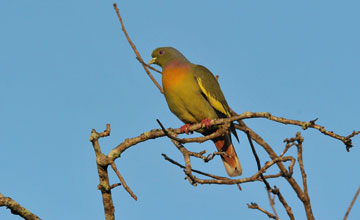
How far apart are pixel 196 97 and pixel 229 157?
42.3 inches

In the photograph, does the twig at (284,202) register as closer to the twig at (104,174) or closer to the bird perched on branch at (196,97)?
the twig at (104,174)

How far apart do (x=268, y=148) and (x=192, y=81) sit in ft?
4.86

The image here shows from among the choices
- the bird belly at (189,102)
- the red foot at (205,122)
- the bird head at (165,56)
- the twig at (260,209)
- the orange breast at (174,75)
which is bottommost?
the twig at (260,209)

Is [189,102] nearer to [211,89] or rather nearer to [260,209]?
[211,89]

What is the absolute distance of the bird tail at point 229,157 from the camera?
21.1ft

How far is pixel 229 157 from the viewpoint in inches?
255

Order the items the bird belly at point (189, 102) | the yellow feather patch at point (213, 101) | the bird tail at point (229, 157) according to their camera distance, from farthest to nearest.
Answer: the bird tail at point (229, 157)
the yellow feather patch at point (213, 101)
the bird belly at point (189, 102)

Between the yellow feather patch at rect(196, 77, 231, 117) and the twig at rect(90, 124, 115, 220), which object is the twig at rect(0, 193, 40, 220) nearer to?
the twig at rect(90, 124, 115, 220)

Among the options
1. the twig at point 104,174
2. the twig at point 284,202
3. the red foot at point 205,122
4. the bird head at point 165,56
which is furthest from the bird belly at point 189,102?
the twig at point 284,202

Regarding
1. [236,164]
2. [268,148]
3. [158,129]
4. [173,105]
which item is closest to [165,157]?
[158,129]

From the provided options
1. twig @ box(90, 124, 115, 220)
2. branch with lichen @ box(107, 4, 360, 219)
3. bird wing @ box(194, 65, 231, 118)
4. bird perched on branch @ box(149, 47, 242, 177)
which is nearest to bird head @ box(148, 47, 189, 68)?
bird perched on branch @ box(149, 47, 242, 177)

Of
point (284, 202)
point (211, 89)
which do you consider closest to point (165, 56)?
point (211, 89)

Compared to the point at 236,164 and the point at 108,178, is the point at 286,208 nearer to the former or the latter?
the point at 108,178

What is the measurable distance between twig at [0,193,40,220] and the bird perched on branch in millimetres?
2403
